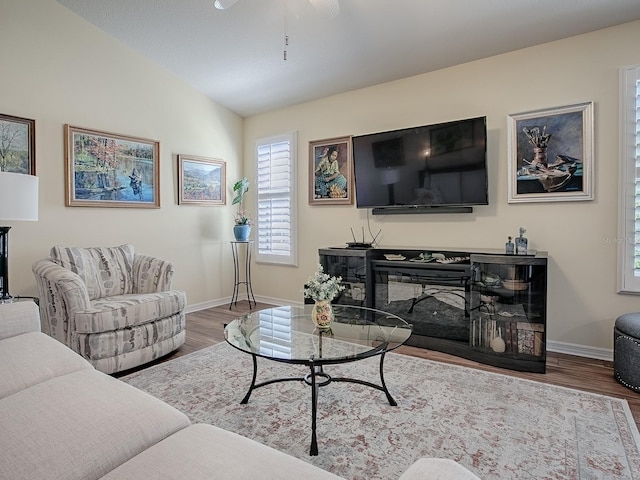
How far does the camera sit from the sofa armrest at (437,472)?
2.54 feet

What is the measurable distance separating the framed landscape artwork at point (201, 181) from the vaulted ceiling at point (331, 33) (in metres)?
1.02

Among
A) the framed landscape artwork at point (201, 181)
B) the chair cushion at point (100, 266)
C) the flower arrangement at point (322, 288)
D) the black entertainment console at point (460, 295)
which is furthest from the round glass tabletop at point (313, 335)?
the framed landscape artwork at point (201, 181)

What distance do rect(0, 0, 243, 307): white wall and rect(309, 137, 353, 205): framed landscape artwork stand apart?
1347mm

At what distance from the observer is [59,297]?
8.79ft

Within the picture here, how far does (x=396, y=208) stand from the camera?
385cm

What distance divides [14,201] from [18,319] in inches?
40.1

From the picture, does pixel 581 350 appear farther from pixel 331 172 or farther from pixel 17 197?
pixel 17 197

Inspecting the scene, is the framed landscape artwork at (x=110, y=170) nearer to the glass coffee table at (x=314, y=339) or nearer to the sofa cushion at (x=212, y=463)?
the glass coffee table at (x=314, y=339)

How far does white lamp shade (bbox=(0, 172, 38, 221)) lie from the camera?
244 cm

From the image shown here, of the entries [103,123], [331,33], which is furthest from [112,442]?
[103,123]

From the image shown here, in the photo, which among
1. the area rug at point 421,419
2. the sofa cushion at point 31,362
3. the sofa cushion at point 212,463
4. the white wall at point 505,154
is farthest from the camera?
the white wall at point 505,154

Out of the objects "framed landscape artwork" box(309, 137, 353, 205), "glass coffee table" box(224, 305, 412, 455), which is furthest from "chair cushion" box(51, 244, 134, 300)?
"framed landscape artwork" box(309, 137, 353, 205)

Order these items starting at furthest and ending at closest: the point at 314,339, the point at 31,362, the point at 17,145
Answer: the point at 17,145 → the point at 314,339 → the point at 31,362

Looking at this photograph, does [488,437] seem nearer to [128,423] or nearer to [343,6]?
[128,423]
